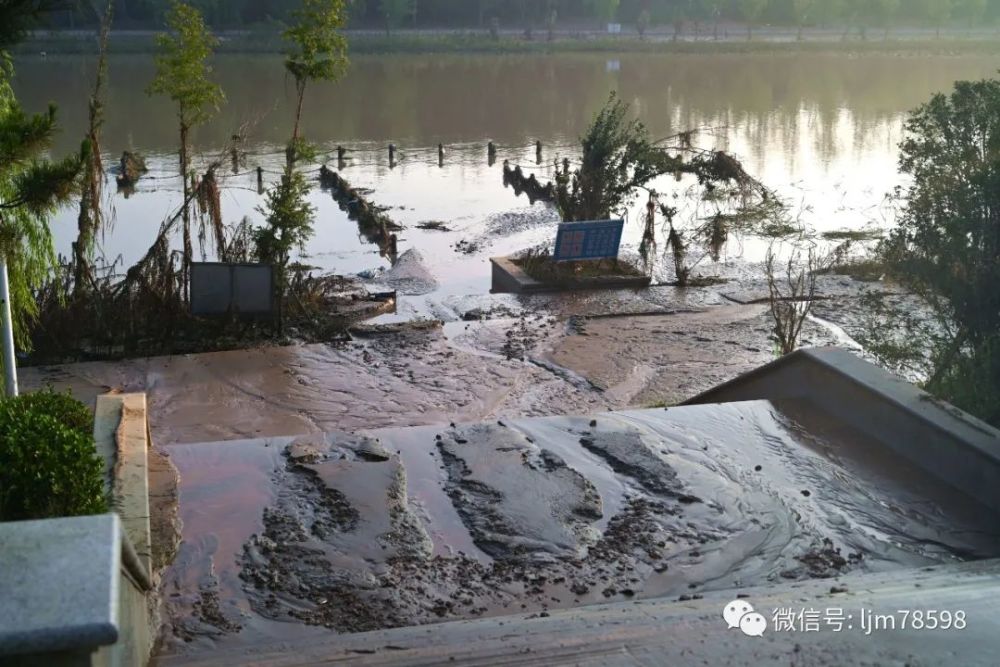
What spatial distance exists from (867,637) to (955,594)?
1.94 ft

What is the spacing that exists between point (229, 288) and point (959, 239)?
7.03 metres

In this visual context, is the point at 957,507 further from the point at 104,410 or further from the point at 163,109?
the point at 163,109

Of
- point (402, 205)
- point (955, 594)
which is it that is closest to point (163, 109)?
point (402, 205)

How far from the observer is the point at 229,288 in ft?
37.9

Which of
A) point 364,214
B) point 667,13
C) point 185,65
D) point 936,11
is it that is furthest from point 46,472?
point 667,13

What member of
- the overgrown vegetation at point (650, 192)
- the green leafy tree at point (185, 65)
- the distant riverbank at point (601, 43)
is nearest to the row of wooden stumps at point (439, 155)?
the overgrown vegetation at point (650, 192)

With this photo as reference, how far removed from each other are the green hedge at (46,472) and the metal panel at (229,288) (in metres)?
6.48

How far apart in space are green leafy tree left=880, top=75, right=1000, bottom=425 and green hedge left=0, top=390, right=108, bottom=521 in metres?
4.85

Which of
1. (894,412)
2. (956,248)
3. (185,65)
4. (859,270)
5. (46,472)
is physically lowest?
(859,270)

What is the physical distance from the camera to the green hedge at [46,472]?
4605 mm

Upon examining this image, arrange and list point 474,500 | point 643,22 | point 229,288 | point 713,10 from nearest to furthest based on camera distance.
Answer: point 474,500
point 229,288
point 643,22
point 713,10

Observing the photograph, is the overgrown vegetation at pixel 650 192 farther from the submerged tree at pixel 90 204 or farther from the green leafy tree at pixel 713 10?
the green leafy tree at pixel 713 10

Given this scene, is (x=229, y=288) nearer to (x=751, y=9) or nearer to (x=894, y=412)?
(x=894, y=412)

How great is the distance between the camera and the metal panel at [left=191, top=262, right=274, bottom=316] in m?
11.4
